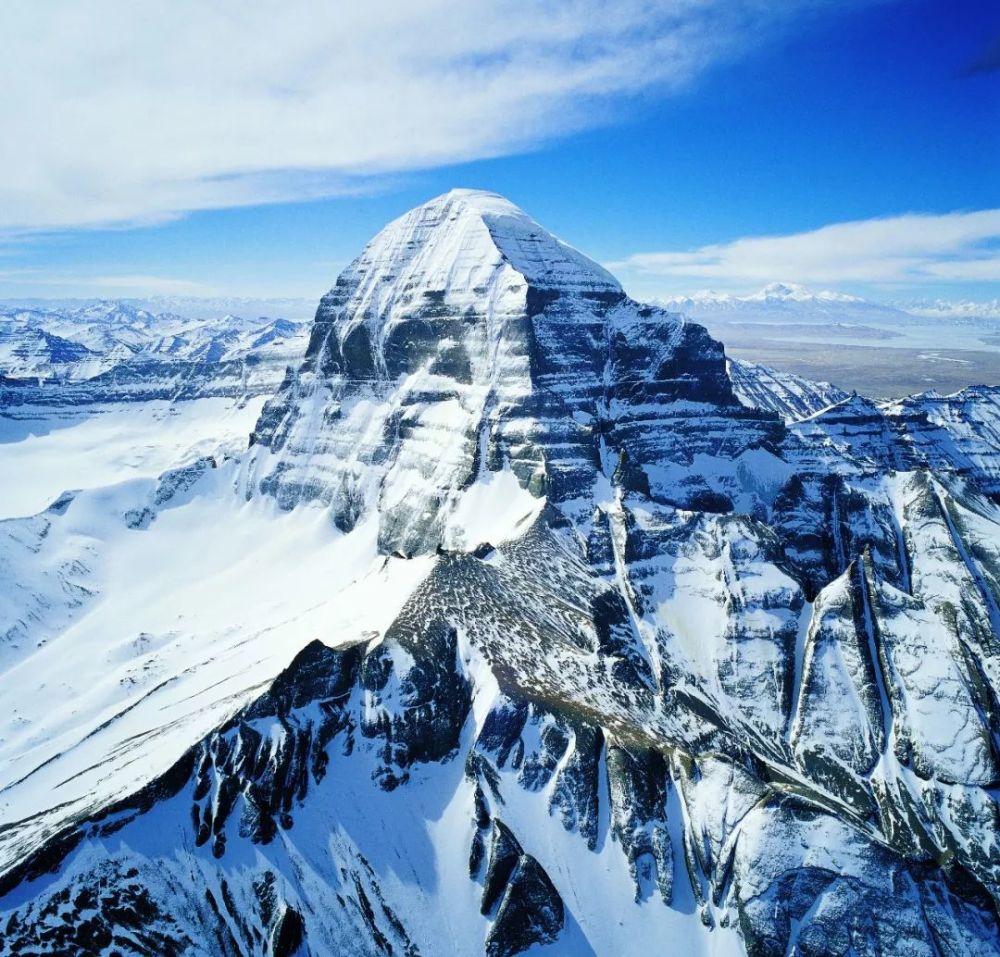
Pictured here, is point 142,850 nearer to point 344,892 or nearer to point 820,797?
point 344,892

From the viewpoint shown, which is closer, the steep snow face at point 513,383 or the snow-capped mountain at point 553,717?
the snow-capped mountain at point 553,717

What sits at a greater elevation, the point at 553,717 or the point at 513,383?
the point at 513,383

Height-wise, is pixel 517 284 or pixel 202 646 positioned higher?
pixel 517 284

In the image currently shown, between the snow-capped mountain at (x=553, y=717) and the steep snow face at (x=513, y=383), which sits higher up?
the steep snow face at (x=513, y=383)

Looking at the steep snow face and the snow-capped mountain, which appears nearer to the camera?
the snow-capped mountain

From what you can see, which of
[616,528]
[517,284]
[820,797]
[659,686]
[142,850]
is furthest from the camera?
[517,284]

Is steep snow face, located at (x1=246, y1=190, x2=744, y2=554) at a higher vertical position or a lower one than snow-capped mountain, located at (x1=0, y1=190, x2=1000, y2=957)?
higher

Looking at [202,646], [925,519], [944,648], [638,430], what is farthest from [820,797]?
[202,646]

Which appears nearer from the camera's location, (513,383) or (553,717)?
(553,717)
